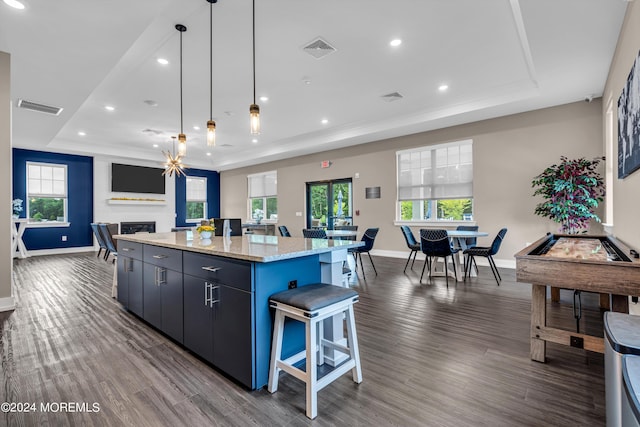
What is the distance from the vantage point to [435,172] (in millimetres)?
6793

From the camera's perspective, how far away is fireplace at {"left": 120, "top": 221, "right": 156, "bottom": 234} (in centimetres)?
977

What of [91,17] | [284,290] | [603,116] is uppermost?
[91,17]

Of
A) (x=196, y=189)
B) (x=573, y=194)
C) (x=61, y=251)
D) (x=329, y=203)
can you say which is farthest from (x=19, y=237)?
(x=573, y=194)

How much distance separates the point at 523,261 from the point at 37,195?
1110 cm

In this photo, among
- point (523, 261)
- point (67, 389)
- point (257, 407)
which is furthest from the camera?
point (523, 261)

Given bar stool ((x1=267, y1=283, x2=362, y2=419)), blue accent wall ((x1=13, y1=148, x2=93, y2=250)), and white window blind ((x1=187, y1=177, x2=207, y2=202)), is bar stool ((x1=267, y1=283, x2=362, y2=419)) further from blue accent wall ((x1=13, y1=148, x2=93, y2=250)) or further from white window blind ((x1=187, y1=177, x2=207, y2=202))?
white window blind ((x1=187, y1=177, x2=207, y2=202))

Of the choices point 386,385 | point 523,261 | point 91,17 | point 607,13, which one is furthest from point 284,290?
point 607,13

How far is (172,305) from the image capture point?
2.59 metres

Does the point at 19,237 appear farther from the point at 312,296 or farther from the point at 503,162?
the point at 503,162

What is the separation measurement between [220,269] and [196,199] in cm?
1062

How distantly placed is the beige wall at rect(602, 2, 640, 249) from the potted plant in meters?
0.54

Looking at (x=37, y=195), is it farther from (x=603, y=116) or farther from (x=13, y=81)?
(x=603, y=116)

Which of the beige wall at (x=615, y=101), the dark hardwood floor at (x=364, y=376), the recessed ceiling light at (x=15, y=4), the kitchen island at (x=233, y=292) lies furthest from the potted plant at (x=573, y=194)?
the recessed ceiling light at (x=15, y=4)

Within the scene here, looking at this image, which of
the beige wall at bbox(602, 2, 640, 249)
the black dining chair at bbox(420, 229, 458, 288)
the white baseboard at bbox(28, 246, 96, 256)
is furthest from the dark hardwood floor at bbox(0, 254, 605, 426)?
the white baseboard at bbox(28, 246, 96, 256)
